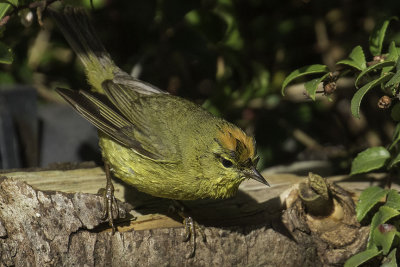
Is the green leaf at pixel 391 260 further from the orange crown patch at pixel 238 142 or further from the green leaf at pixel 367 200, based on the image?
the orange crown patch at pixel 238 142

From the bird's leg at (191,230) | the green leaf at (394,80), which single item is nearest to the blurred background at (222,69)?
the bird's leg at (191,230)

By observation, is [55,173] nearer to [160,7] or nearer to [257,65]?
[160,7]

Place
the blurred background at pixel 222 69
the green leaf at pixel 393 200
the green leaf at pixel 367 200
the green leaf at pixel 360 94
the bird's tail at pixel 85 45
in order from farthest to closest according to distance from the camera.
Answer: the blurred background at pixel 222 69
the bird's tail at pixel 85 45
the green leaf at pixel 367 200
the green leaf at pixel 393 200
the green leaf at pixel 360 94

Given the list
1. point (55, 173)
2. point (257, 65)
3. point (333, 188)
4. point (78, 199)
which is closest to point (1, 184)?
point (78, 199)

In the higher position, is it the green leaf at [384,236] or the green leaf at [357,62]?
the green leaf at [357,62]

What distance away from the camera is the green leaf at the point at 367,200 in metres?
3.46

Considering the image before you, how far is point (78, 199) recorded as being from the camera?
3.27 m

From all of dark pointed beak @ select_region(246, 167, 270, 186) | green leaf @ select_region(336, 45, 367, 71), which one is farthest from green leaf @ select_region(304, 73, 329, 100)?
dark pointed beak @ select_region(246, 167, 270, 186)

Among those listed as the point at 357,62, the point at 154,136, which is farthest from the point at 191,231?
the point at 357,62

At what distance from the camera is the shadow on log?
10.4 ft

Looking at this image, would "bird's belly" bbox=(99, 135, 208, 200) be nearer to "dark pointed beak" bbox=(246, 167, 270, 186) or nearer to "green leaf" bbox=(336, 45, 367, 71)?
A: "dark pointed beak" bbox=(246, 167, 270, 186)

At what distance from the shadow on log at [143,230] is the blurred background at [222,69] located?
36.4 inches

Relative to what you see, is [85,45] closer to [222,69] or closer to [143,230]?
[222,69]

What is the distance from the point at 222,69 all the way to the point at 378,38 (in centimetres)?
152
